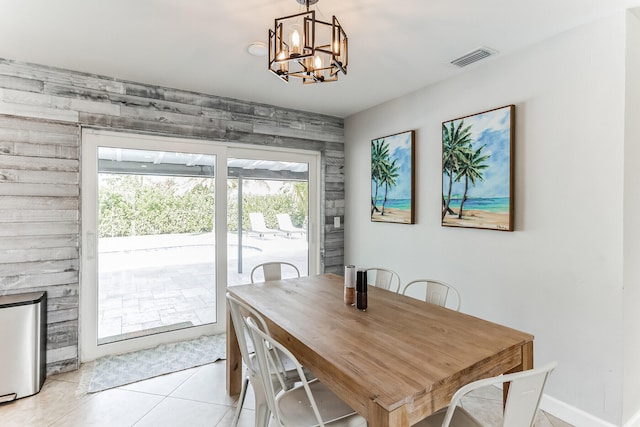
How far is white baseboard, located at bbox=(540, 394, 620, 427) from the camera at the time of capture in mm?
2027

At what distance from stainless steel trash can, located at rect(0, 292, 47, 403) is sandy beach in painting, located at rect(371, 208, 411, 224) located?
10.0 feet

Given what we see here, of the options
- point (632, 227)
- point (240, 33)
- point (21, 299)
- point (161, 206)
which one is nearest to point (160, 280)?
point (161, 206)

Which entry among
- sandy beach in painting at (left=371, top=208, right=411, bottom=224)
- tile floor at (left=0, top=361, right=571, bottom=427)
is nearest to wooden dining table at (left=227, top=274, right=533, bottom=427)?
tile floor at (left=0, top=361, right=571, bottom=427)

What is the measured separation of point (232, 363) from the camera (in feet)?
7.98

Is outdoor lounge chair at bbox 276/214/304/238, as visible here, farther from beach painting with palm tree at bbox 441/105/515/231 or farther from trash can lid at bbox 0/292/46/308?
trash can lid at bbox 0/292/46/308

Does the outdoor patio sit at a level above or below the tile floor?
above

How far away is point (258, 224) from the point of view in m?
3.83

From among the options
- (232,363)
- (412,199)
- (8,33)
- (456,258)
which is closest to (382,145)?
(412,199)

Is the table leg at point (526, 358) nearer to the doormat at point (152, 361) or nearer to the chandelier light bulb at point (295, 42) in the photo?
the chandelier light bulb at point (295, 42)

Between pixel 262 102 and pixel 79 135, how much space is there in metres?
1.72

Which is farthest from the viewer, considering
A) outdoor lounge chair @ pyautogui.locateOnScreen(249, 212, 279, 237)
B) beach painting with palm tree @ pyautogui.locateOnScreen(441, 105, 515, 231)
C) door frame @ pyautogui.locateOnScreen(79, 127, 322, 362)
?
outdoor lounge chair @ pyautogui.locateOnScreen(249, 212, 279, 237)

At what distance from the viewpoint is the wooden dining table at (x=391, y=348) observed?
1150mm

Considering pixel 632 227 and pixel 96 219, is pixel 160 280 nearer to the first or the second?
pixel 96 219

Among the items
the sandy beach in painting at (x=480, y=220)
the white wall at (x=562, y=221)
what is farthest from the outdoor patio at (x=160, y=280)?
the white wall at (x=562, y=221)
